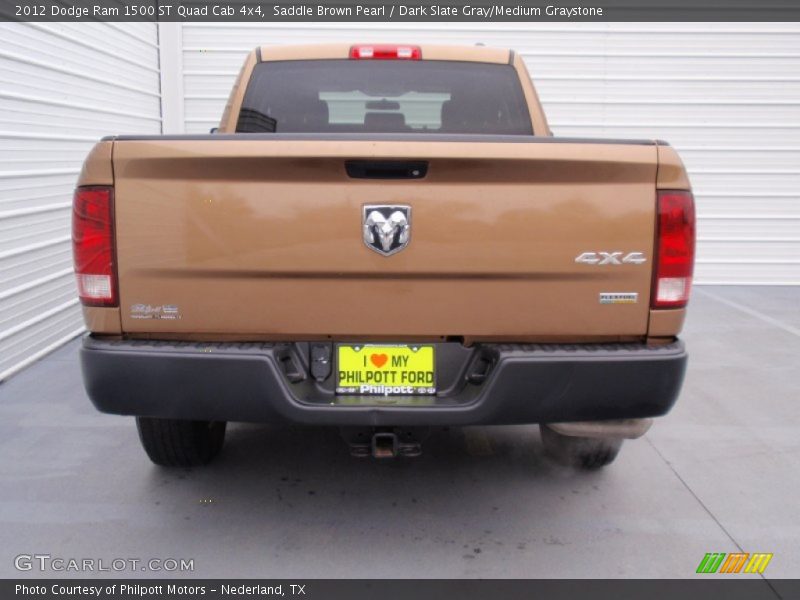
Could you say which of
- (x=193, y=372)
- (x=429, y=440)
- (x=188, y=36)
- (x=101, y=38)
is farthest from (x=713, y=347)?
(x=188, y=36)

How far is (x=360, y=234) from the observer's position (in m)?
2.42

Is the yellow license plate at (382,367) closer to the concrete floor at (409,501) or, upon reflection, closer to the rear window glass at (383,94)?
the concrete floor at (409,501)

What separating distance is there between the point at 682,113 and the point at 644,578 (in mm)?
6867

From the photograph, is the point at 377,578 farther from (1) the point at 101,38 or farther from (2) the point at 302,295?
(1) the point at 101,38

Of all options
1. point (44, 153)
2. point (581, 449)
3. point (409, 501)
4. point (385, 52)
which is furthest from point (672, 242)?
point (44, 153)

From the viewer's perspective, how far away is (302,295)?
2.48m

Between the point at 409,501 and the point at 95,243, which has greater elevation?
the point at 95,243

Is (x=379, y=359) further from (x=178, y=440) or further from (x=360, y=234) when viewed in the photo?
(x=178, y=440)

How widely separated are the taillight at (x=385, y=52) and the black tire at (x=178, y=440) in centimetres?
209

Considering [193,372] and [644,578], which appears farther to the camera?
[644,578]

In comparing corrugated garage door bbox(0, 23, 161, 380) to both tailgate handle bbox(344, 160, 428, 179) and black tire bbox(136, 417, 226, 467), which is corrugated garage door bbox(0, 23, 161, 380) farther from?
tailgate handle bbox(344, 160, 428, 179)

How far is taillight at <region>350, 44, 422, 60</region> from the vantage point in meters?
3.98

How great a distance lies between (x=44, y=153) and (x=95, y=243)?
11.1 feet

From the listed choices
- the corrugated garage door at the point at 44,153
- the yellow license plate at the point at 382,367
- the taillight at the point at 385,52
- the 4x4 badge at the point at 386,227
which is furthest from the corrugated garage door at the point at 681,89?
the yellow license plate at the point at 382,367
